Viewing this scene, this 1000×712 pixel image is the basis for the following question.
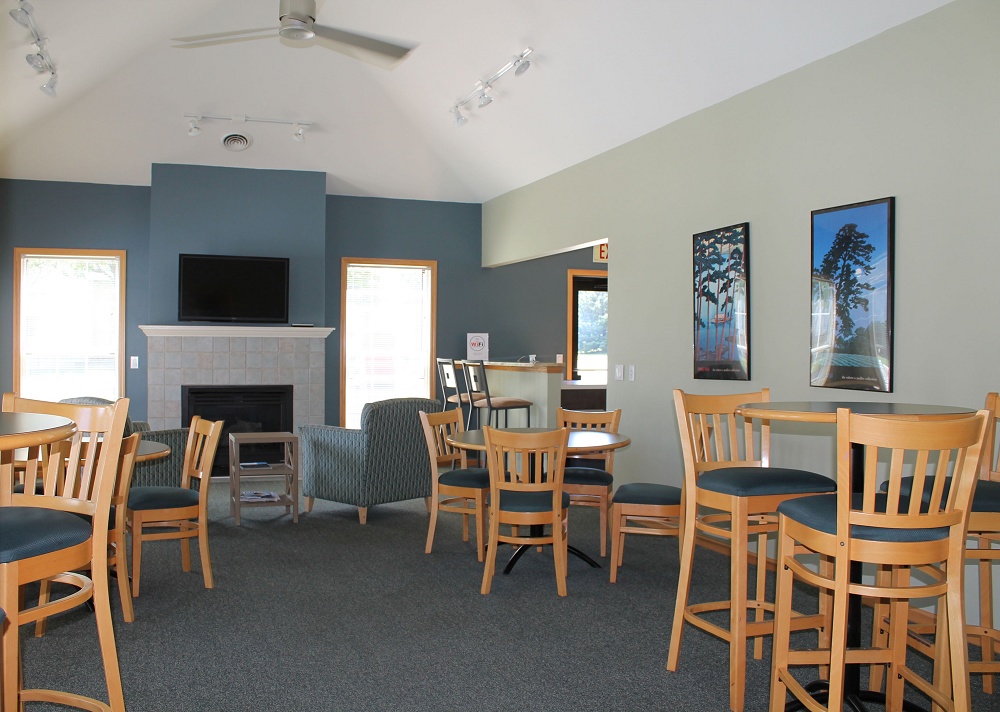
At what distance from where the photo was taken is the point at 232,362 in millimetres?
7668

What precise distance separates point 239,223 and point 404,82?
210 centimetres

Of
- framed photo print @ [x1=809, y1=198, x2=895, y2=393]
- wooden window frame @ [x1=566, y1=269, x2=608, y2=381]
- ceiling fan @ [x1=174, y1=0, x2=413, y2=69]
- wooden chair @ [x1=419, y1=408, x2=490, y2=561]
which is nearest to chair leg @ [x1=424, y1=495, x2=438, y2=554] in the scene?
wooden chair @ [x1=419, y1=408, x2=490, y2=561]

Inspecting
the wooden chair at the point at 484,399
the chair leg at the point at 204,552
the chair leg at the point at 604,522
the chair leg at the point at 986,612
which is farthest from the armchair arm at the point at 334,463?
the chair leg at the point at 986,612

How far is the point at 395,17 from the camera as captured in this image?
5.97m

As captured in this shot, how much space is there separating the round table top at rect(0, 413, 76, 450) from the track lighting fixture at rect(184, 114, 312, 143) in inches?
199

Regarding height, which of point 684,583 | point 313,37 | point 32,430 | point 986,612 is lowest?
point 986,612

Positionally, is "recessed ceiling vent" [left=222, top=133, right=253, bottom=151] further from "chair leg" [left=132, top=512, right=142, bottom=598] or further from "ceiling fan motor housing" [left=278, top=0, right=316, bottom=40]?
"chair leg" [left=132, top=512, right=142, bottom=598]

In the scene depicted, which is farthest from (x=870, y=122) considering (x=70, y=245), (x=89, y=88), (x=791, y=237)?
(x=70, y=245)

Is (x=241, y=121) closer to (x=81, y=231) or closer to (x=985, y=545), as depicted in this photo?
(x=81, y=231)

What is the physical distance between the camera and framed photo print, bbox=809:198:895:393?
382 centimetres

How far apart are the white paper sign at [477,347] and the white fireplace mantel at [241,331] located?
153 centimetres

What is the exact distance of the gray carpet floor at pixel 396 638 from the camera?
2.89 m

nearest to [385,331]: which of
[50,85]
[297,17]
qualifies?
[50,85]

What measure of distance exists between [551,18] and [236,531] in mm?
3874
